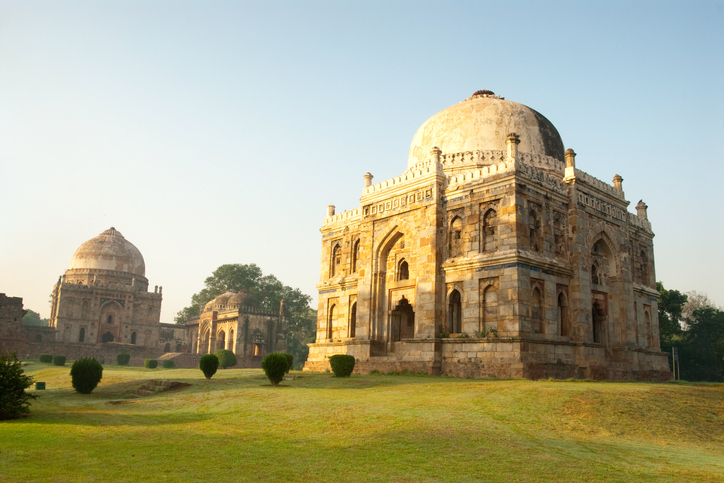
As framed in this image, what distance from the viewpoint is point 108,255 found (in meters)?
59.7

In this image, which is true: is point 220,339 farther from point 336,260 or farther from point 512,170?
point 512,170

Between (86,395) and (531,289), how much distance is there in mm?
16401

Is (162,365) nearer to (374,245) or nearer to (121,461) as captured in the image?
(374,245)

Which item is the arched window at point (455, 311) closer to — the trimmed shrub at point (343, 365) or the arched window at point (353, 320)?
the trimmed shrub at point (343, 365)

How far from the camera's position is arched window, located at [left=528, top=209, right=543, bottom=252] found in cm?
2338

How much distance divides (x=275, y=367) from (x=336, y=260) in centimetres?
1426

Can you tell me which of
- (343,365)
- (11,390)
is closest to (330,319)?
(343,365)

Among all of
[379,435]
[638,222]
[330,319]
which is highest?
[638,222]

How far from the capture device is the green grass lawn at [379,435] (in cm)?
820

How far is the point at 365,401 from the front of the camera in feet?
48.8

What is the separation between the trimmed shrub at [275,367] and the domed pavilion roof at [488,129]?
1423 centimetres

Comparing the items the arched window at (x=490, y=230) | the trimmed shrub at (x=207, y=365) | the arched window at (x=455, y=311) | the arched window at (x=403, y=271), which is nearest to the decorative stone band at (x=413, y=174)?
the arched window at (x=490, y=230)

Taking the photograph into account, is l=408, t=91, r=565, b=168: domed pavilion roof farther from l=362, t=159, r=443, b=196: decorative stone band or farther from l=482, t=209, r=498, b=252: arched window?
l=482, t=209, r=498, b=252: arched window

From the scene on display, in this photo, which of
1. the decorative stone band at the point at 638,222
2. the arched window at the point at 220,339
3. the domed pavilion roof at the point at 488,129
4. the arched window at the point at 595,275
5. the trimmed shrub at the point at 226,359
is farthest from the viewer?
the arched window at the point at 220,339
